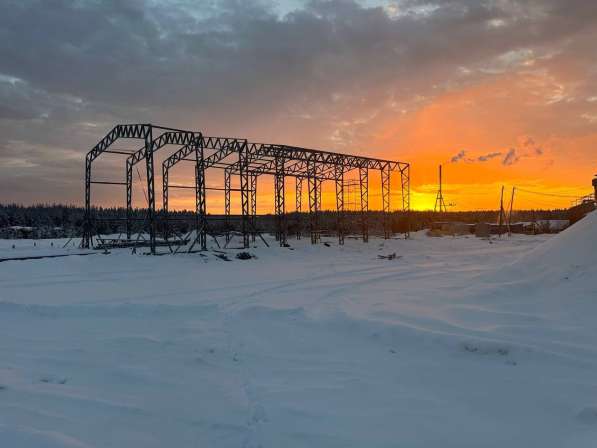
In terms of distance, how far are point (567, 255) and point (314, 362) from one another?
26.0ft

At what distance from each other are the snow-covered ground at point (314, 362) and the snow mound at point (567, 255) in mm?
53

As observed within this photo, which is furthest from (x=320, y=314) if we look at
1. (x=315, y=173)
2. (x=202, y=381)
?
(x=315, y=173)

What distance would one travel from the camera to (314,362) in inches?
247

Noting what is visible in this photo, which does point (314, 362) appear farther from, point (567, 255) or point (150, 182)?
point (150, 182)

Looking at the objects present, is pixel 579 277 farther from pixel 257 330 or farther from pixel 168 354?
pixel 168 354

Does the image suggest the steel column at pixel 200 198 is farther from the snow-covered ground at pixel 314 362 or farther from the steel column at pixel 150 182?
the snow-covered ground at pixel 314 362

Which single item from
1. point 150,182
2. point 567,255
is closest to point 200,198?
point 150,182

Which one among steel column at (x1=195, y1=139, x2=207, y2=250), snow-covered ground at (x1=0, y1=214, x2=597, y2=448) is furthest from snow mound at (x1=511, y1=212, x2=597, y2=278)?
steel column at (x1=195, y1=139, x2=207, y2=250)

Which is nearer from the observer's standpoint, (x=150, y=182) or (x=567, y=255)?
(x=567, y=255)

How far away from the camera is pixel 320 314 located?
352 inches

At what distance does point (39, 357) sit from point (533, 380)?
683 centimetres

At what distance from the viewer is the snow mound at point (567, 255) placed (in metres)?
9.97

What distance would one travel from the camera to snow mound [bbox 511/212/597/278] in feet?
32.7

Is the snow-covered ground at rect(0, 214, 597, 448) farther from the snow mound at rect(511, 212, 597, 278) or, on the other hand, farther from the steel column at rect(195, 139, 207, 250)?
the steel column at rect(195, 139, 207, 250)
